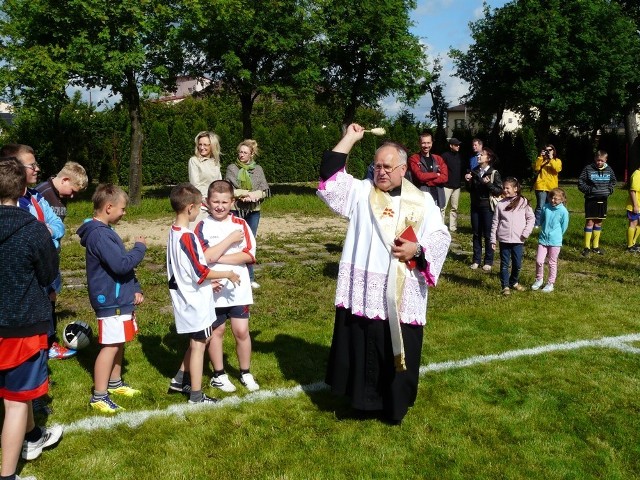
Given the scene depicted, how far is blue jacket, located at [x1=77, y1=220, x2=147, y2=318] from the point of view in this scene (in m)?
4.70

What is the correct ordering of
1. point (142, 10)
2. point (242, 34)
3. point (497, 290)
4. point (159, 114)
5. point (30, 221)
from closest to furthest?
point (30, 221), point (497, 290), point (142, 10), point (242, 34), point (159, 114)

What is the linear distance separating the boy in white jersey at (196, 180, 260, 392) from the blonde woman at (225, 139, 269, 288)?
9.02 ft

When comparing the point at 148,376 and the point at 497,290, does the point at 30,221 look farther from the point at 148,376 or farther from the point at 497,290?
the point at 497,290

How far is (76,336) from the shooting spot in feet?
19.8

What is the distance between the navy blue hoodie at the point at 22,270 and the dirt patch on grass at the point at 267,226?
966 cm

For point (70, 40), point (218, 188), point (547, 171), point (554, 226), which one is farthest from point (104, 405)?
point (70, 40)

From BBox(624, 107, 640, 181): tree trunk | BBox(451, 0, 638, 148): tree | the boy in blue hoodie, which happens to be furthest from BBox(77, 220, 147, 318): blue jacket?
BBox(624, 107, 640, 181): tree trunk

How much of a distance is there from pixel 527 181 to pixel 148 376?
31047mm

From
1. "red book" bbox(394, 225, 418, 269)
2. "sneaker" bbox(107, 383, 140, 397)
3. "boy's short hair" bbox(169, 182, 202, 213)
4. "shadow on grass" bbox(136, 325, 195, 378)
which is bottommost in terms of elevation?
"shadow on grass" bbox(136, 325, 195, 378)

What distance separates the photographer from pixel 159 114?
1781 inches

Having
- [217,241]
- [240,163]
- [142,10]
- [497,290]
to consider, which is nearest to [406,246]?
[217,241]

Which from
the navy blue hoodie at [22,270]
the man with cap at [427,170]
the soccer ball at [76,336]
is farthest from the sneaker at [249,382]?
the man with cap at [427,170]

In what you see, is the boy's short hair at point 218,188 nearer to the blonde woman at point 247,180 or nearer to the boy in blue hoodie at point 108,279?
the boy in blue hoodie at point 108,279

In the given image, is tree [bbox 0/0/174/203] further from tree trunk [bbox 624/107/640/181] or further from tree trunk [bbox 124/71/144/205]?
tree trunk [bbox 624/107/640/181]
